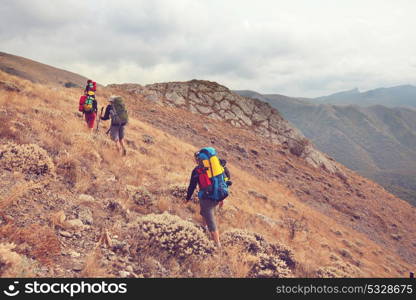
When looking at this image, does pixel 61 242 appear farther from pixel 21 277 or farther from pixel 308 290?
pixel 308 290

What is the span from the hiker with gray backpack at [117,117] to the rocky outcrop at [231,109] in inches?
1090

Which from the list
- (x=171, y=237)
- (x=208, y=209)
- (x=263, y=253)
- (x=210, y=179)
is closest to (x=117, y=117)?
(x=210, y=179)

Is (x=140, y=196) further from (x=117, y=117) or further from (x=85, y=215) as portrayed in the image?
(x=117, y=117)

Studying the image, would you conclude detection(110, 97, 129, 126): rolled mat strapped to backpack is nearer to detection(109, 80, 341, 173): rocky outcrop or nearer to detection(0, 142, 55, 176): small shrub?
detection(0, 142, 55, 176): small shrub

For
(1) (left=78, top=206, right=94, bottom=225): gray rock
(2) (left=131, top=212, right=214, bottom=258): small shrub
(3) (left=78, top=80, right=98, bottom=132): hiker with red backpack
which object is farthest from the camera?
(3) (left=78, top=80, right=98, bottom=132): hiker with red backpack

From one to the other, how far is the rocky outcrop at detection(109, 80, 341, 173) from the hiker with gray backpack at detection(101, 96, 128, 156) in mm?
27695

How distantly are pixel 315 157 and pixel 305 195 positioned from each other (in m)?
13.0

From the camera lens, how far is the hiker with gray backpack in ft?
33.0

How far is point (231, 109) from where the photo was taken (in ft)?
138

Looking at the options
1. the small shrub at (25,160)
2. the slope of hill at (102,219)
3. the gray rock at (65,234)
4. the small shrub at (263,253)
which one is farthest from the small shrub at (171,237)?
the small shrub at (25,160)

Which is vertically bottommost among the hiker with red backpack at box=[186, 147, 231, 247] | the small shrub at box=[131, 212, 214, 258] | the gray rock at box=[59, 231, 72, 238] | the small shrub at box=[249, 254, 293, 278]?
the small shrub at box=[249, 254, 293, 278]

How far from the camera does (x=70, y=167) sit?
23.3 ft

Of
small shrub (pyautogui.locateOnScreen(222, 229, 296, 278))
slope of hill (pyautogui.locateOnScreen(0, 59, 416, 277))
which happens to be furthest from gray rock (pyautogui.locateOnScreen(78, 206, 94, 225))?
small shrub (pyautogui.locateOnScreen(222, 229, 296, 278))

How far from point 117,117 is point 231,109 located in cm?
3328
